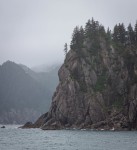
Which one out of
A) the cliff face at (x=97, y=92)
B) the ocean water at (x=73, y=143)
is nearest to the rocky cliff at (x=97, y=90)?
the cliff face at (x=97, y=92)

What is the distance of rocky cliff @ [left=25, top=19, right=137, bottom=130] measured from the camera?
166 m

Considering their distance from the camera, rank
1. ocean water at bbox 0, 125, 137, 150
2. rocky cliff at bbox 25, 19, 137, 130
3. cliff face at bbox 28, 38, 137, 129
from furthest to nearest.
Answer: rocky cliff at bbox 25, 19, 137, 130 < cliff face at bbox 28, 38, 137, 129 < ocean water at bbox 0, 125, 137, 150

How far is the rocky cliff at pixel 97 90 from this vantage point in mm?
166500

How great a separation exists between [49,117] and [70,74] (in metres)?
24.2

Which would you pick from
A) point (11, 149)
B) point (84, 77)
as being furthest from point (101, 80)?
point (11, 149)

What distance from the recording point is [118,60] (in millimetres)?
188375

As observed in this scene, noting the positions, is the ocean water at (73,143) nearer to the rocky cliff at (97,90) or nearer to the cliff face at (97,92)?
the cliff face at (97,92)

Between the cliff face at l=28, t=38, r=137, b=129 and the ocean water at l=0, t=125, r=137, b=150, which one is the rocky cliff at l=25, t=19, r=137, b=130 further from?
the ocean water at l=0, t=125, r=137, b=150

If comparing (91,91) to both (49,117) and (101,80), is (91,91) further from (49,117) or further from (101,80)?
(49,117)

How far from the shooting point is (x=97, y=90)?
17812 centimetres

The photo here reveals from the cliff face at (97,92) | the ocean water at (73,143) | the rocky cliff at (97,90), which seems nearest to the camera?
the ocean water at (73,143)

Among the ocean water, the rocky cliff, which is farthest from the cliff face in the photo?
the ocean water

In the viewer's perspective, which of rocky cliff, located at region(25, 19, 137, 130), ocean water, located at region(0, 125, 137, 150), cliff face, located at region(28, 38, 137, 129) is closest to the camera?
ocean water, located at region(0, 125, 137, 150)

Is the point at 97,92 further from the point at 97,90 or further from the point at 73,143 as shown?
the point at 73,143
